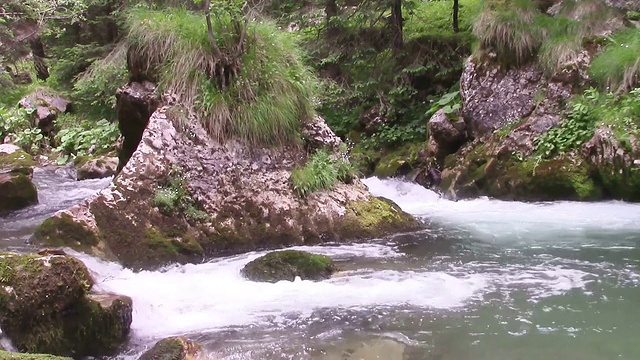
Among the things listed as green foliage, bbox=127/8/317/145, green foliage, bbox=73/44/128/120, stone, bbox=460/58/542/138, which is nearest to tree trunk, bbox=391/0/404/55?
stone, bbox=460/58/542/138

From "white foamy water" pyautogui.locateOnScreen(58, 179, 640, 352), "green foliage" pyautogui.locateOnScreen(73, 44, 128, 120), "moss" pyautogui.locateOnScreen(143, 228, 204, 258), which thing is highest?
"green foliage" pyautogui.locateOnScreen(73, 44, 128, 120)

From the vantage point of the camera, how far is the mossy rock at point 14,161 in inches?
472

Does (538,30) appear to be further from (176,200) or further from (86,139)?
(86,139)

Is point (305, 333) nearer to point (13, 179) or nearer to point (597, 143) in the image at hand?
point (597, 143)

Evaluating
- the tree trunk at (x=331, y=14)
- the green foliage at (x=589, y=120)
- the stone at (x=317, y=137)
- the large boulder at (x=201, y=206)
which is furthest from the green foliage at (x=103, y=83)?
the green foliage at (x=589, y=120)

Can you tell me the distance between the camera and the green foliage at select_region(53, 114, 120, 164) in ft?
55.3

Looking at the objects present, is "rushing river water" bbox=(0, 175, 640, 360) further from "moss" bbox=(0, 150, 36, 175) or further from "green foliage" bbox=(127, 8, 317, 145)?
"moss" bbox=(0, 150, 36, 175)

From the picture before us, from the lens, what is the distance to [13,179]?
1038 centimetres

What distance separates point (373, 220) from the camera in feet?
26.7

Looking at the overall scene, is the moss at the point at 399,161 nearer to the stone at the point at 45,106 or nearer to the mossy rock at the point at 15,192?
the mossy rock at the point at 15,192

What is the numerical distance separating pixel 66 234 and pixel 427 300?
403 centimetres

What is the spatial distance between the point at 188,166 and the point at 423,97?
7.68 m

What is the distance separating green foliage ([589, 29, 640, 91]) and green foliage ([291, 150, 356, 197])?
4863mm

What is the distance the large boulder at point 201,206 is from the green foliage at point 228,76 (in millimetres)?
235
